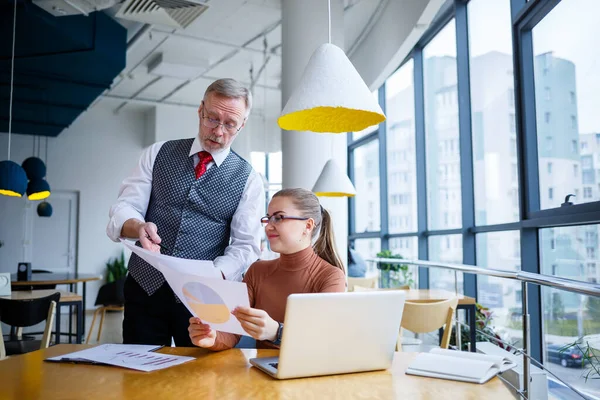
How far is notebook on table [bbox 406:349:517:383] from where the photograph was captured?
1.25m

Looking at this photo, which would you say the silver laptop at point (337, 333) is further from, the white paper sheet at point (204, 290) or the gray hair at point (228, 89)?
the gray hair at point (228, 89)

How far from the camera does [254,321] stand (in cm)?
129

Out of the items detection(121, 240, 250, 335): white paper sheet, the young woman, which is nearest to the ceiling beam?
the young woman

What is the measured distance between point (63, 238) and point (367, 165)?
5966 millimetres

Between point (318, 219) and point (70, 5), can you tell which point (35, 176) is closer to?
point (70, 5)

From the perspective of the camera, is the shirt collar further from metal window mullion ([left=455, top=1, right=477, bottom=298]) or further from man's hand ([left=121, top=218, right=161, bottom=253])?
metal window mullion ([left=455, top=1, right=477, bottom=298])

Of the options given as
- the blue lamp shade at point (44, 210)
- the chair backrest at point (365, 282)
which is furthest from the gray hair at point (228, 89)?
the blue lamp shade at point (44, 210)

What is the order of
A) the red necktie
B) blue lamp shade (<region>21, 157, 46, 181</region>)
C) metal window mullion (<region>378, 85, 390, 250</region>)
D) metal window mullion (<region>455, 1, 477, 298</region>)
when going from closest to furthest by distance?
the red necktie
metal window mullion (<region>455, 1, 477, 298</region>)
blue lamp shade (<region>21, 157, 46, 181</region>)
metal window mullion (<region>378, 85, 390, 250</region>)

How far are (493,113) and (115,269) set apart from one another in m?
7.68

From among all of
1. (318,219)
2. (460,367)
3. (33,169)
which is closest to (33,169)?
(33,169)

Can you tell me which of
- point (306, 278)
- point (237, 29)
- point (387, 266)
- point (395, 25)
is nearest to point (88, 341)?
point (387, 266)

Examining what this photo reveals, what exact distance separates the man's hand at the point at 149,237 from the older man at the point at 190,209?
10 cm

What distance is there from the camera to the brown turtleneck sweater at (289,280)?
169 centimetres

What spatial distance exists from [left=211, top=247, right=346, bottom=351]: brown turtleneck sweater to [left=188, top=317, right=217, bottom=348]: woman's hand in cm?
28
